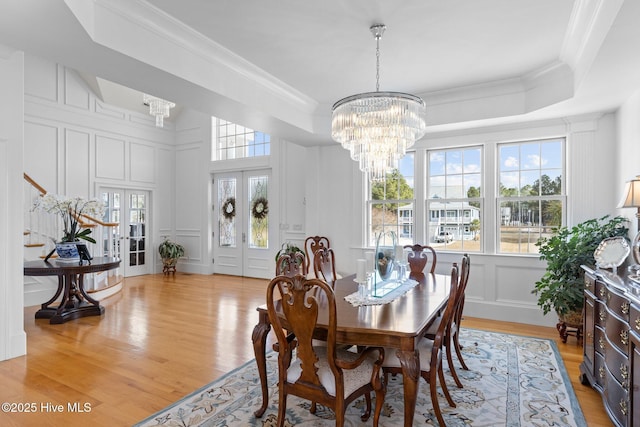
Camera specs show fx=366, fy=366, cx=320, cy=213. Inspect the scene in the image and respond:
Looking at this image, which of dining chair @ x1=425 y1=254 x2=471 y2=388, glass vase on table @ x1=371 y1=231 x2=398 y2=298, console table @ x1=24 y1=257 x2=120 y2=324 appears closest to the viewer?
dining chair @ x1=425 y1=254 x2=471 y2=388

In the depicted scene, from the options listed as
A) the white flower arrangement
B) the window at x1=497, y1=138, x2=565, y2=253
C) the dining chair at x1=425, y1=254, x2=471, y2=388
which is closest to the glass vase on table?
the dining chair at x1=425, y1=254, x2=471, y2=388

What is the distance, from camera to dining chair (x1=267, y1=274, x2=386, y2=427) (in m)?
1.93

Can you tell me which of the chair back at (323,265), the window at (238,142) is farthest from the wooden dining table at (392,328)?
the window at (238,142)

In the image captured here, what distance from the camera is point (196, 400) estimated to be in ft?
8.79

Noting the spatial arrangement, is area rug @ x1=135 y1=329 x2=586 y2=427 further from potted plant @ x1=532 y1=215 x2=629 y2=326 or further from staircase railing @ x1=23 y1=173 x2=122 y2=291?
staircase railing @ x1=23 y1=173 x2=122 y2=291

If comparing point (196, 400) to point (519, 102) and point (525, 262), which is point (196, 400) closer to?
point (525, 262)

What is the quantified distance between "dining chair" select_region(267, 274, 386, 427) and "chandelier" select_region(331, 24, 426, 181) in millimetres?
1645

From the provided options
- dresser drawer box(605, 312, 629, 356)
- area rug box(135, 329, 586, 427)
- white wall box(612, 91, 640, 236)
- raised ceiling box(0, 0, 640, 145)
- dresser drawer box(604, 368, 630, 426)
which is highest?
raised ceiling box(0, 0, 640, 145)

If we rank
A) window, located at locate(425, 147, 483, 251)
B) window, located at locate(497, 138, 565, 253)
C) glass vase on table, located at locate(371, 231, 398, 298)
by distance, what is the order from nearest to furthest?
glass vase on table, located at locate(371, 231, 398, 298) → window, located at locate(497, 138, 565, 253) → window, located at locate(425, 147, 483, 251)

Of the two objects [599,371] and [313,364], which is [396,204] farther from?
[313,364]

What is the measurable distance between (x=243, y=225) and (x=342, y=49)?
5.20 metres

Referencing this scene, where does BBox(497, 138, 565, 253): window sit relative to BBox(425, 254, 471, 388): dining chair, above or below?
above

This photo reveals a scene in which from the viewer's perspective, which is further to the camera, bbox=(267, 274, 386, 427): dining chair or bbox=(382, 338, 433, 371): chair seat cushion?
bbox=(382, 338, 433, 371): chair seat cushion

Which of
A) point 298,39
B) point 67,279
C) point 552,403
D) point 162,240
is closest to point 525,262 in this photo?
point 552,403
